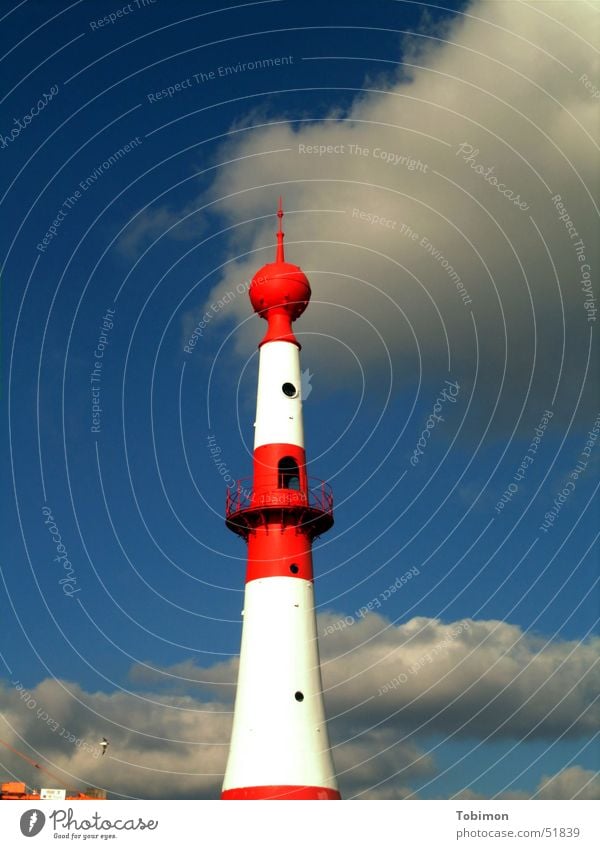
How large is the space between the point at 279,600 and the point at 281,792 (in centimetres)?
777

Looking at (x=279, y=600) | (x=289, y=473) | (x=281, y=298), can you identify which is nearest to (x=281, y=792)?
(x=279, y=600)

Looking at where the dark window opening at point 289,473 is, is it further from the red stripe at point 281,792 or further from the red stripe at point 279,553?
the red stripe at point 281,792

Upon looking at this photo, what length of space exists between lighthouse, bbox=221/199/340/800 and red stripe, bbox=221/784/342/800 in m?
0.04

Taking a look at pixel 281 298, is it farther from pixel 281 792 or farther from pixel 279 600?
pixel 281 792

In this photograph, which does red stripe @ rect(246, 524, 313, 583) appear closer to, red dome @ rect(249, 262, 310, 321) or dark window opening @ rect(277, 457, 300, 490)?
dark window opening @ rect(277, 457, 300, 490)

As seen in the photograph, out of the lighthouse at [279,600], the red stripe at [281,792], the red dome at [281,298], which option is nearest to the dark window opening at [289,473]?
the lighthouse at [279,600]

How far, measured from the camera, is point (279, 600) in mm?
43281

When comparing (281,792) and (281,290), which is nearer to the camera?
(281,792)

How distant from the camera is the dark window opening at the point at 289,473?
45.8 metres

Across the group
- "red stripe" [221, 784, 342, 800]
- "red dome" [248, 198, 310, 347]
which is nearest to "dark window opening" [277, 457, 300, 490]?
"red dome" [248, 198, 310, 347]

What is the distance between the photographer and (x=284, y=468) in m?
46.0

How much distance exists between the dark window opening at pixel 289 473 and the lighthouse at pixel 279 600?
5 cm

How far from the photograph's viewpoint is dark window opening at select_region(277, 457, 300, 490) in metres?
45.8
